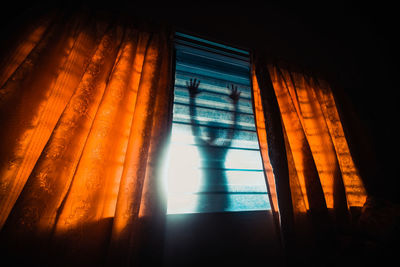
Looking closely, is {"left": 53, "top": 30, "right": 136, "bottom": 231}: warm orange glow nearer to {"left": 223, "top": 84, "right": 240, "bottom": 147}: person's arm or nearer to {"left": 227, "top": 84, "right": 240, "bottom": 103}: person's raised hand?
{"left": 223, "top": 84, "right": 240, "bottom": 147}: person's arm

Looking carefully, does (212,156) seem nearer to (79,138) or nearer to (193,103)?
(193,103)

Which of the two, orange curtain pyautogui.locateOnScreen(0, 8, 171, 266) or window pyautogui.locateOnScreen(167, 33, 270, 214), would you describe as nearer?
orange curtain pyautogui.locateOnScreen(0, 8, 171, 266)

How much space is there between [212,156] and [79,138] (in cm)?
→ 88

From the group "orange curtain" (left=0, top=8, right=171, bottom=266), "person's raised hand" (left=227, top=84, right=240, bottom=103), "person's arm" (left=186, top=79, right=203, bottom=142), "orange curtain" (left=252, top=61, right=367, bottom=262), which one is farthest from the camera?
"person's raised hand" (left=227, top=84, right=240, bottom=103)

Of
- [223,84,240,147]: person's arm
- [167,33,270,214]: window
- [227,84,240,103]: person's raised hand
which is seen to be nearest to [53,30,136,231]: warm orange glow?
[167,33,270,214]: window

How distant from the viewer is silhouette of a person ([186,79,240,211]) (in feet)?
3.56

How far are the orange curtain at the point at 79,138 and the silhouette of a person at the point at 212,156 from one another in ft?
1.16

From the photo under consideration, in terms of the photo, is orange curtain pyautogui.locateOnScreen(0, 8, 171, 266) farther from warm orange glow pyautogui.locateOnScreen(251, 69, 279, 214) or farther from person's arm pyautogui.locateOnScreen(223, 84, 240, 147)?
warm orange glow pyautogui.locateOnScreen(251, 69, 279, 214)

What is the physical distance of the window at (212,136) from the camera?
108cm

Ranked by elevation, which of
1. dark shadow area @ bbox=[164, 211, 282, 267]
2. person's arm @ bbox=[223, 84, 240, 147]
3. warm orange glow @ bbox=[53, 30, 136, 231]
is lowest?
dark shadow area @ bbox=[164, 211, 282, 267]

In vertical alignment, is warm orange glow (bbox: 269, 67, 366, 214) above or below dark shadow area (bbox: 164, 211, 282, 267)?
above

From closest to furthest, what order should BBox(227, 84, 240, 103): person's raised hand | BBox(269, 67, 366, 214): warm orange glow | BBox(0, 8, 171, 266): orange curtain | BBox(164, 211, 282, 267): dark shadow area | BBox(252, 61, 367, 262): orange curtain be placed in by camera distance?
BBox(0, 8, 171, 266): orange curtain
BBox(164, 211, 282, 267): dark shadow area
BBox(252, 61, 367, 262): orange curtain
BBox(269, 67, 366, 214): warm orange glow
BBox(227, 84, 240, 103): person's raised hand

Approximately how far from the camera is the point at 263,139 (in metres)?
1.20

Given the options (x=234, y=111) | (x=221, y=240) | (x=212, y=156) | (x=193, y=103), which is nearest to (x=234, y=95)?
(x=234, y=111)
